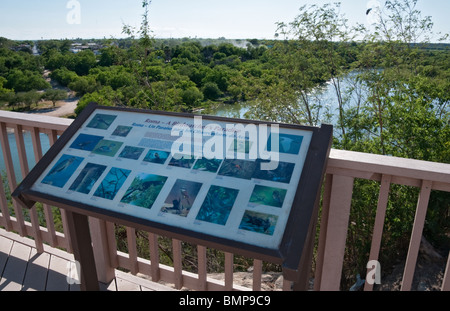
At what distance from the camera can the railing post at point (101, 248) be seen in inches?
80.4

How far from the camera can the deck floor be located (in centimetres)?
210

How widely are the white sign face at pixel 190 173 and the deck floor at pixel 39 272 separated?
1.02 metres

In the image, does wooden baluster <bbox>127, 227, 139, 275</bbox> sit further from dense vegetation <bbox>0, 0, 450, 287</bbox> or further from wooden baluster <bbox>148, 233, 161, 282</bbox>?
dense vegetation <bbox>0, 0, 450, 287</bbox>

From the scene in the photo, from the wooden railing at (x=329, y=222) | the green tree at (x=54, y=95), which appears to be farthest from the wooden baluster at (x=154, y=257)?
the green tree at (x=54, y=95)

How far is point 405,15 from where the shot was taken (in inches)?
267

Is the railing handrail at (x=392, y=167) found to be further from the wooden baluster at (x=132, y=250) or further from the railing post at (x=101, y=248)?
the railing post at (x=101, y=248)

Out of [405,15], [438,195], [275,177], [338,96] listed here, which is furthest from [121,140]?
[405,15]

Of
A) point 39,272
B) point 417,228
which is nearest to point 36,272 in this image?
point 39,272

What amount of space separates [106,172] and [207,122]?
42cm

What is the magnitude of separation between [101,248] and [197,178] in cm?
122

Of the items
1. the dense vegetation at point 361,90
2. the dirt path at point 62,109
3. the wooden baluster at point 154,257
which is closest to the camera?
the wooden baluster at point 154,257

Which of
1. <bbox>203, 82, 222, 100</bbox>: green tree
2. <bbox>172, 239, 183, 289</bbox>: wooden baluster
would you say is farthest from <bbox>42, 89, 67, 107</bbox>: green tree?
<bbox>172, 239, 183, 289</bbox>: wooden baluster

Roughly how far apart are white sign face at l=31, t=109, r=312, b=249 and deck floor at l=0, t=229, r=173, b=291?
102 cm

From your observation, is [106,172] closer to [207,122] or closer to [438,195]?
[207,122]
